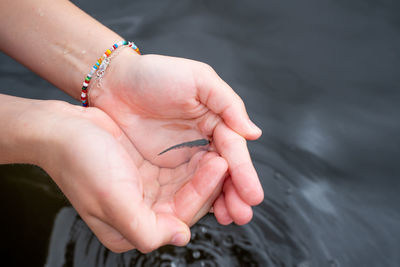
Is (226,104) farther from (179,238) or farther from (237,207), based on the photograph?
(179,238)

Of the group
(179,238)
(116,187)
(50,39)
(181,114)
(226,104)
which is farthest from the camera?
(50,39)

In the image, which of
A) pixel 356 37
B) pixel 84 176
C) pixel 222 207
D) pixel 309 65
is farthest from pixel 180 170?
pixel 356 37

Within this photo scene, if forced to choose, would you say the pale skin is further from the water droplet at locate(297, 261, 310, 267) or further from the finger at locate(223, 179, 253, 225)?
the water droplet at locate(297, 261, 310, 267)

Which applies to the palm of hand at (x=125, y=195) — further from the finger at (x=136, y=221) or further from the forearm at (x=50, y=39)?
the forearm at (x=50, y=39)

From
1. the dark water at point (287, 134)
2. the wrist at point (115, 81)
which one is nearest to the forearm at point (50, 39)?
the wrist at point (115, 81)

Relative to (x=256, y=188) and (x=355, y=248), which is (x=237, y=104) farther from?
(x=355, y=248)

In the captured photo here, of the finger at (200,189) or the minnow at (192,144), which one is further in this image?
the minnow at (192,144)

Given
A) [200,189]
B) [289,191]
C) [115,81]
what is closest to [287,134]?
[289,191]
